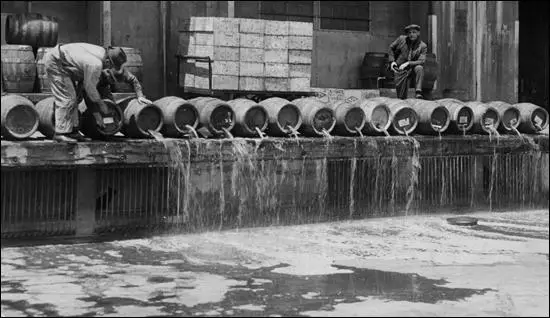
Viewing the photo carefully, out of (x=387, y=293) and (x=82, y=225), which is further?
(x=82, y=225)

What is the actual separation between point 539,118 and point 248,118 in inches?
219

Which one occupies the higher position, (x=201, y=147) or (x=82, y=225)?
(x=201, y=147)

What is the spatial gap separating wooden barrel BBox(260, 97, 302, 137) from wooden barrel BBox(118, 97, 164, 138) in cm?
173

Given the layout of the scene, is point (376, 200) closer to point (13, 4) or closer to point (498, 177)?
point (498, 177)

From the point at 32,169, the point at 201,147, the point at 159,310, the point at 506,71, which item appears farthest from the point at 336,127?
the point at 506,71

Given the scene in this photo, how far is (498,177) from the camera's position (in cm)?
1498

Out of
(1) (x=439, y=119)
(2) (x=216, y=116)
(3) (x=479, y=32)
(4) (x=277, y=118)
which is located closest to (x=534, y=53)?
(3) (x=479, y=32)

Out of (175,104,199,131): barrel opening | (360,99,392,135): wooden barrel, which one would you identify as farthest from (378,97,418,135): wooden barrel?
(175,104,199,131): barrel opening

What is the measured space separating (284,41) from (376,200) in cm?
429

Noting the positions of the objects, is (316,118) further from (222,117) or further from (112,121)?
(112,121)

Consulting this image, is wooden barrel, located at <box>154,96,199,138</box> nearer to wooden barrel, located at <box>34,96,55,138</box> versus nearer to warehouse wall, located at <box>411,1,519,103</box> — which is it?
wooden barrel, located at <box>34,96,55,138</box>

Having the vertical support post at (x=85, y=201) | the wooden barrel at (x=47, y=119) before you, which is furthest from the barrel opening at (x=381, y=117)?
the wooden barrel at (x=47, y=119)

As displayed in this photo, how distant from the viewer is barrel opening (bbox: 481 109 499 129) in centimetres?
1495

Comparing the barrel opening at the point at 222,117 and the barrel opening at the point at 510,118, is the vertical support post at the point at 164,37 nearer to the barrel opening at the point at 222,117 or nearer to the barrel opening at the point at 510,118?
the barrel opening at the point at 222,117
